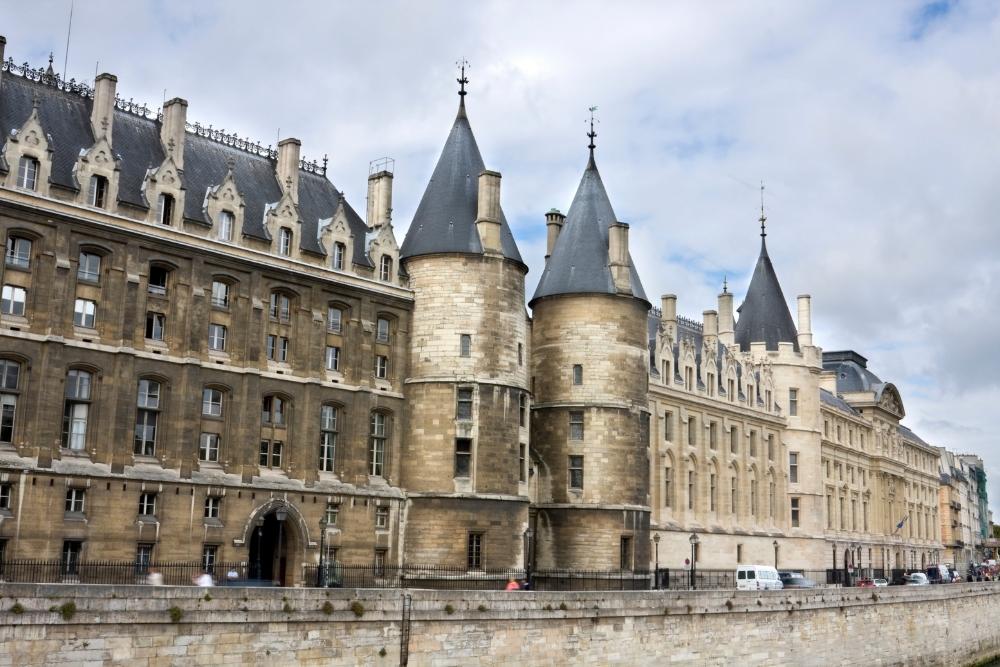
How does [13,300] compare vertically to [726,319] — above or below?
below

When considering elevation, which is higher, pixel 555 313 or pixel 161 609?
pixel 555 313

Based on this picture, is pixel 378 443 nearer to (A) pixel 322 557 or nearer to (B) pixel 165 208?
(A) pixel 322 557

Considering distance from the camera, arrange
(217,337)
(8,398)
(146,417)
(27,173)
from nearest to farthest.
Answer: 1. (8,398)
2. (27,173)
3. (146,417)
4. (217,337)

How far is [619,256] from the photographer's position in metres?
55.0

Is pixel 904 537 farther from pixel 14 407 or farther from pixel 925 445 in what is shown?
pixel 14 407

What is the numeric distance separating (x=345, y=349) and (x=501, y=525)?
31.6ft

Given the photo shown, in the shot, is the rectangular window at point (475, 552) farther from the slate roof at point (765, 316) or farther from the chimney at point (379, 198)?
the slate roof at point (765, 316)

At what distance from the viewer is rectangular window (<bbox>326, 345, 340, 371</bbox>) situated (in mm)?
46844

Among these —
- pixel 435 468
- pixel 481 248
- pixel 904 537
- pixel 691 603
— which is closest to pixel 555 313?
pixel 481 248

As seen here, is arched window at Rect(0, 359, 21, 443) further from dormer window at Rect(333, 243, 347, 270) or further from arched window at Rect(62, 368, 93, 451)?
dormer window at Rect(333, 243, 347, 270)

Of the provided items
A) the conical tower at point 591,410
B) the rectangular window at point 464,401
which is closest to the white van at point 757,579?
the conical tower at point 591,410

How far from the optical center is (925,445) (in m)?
115

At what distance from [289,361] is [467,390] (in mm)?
7609

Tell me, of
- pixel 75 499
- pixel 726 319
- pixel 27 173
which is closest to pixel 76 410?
pixel 75 499
